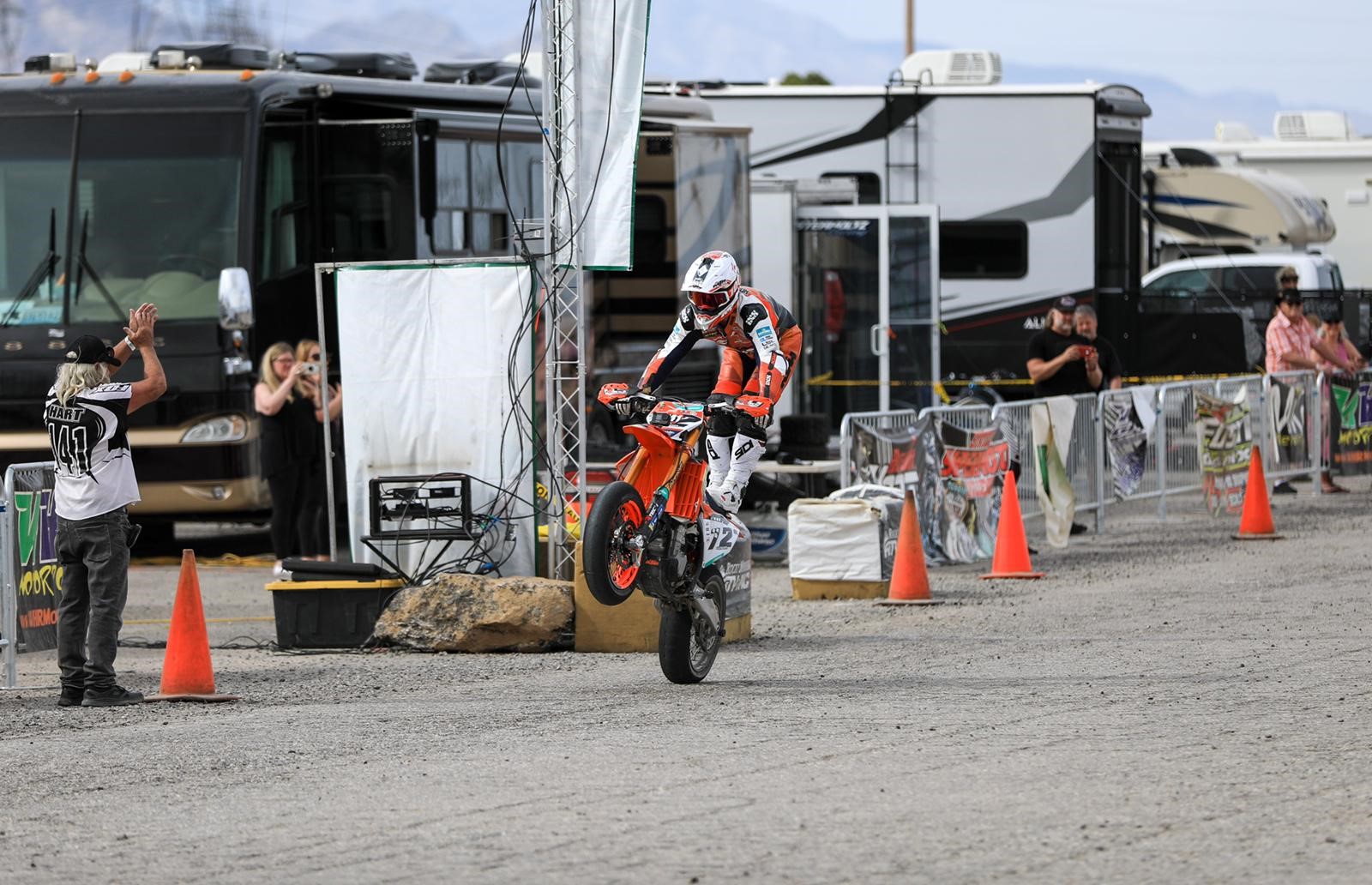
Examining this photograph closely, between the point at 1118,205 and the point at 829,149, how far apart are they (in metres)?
3.27

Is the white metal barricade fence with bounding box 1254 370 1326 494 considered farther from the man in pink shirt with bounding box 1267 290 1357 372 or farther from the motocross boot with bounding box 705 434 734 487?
the motocross boot with bounding box 705 434 734 487

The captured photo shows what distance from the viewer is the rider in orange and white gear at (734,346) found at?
9781mm

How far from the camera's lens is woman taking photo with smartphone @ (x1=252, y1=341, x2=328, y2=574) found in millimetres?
15383

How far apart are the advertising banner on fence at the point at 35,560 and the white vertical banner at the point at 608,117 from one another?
3146mm

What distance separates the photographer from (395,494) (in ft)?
39.0

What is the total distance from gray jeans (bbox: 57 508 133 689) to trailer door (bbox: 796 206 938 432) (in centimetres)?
1154

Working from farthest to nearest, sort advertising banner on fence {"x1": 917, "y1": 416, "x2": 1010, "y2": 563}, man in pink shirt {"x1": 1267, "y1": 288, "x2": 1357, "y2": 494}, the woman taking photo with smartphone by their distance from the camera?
man in pink shirt {"x1": 1267, "y1": 288, "x2": 1357, "y2": 494}
the woman taking photo with smartphone
advertising banner on fence {"x1": 917, "y1": 416, "x2": 1010, "y2": 563}

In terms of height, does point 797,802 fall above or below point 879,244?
below

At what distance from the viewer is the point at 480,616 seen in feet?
37.7

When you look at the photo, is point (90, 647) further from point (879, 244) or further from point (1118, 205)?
point (1118, 205)

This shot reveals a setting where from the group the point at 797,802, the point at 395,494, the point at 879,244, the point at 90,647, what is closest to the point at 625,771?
the point at 797,802

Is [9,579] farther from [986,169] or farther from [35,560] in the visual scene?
[986,169]

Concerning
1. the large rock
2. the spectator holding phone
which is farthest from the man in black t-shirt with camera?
the large rock

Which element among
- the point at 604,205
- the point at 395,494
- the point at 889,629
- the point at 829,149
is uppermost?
the point at 829,149
